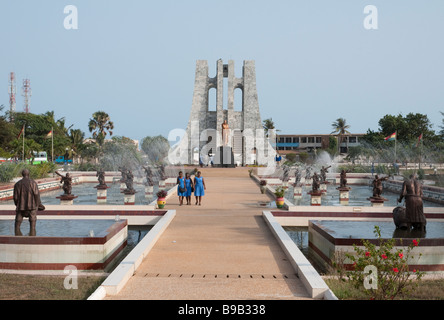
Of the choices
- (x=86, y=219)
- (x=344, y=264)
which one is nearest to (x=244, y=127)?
(x=86, y=219)

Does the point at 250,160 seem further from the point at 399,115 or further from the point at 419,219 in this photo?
the point at 419,219

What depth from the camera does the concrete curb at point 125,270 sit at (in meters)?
6.62

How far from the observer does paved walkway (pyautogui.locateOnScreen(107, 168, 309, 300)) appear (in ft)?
22.6

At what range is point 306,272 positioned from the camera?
753 cm

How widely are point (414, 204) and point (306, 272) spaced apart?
14.5 ft

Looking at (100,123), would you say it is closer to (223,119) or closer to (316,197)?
(223,119)

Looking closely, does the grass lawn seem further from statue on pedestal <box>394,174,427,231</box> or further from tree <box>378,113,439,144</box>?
tree <box>378,113,439,144</box>

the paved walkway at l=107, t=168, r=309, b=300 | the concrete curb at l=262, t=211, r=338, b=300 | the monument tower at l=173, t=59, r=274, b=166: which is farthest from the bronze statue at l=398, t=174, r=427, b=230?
the monument tower at l=173, t=59, r=274, b=166

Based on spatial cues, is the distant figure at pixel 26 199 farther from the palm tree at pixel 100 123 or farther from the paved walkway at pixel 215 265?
the palm tree at pixel 100 123

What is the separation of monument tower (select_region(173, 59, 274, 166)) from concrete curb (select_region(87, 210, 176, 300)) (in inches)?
2034

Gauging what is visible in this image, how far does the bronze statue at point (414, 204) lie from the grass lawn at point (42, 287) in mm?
6848

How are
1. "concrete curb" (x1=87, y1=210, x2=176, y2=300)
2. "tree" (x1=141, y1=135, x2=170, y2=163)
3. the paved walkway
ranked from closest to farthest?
"concrete curb" (x1=87, y1=210, x2=176, y2=300) → the paved walkway → "tree" (x1=141, y1=135, x2=170, y2=163)

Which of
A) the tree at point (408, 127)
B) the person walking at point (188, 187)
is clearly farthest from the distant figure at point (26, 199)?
the tree at point (408, 127)

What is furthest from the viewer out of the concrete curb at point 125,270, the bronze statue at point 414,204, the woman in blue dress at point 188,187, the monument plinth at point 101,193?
the monument plinth at point 101,193
